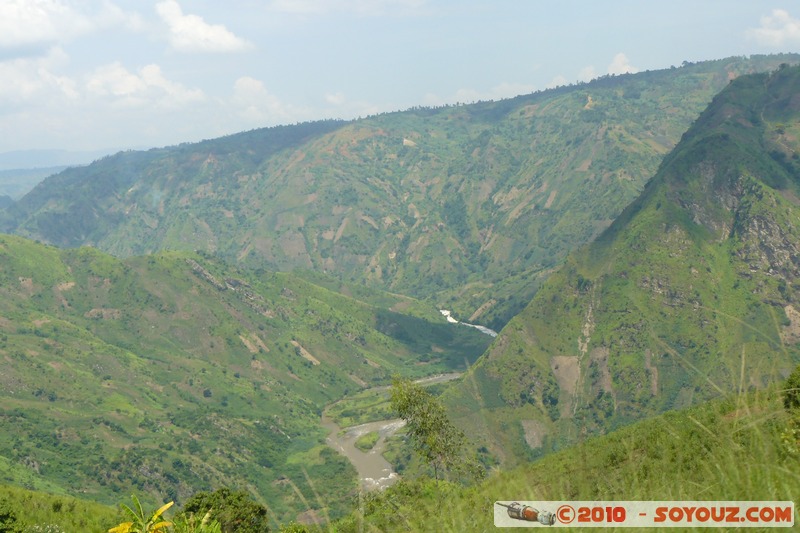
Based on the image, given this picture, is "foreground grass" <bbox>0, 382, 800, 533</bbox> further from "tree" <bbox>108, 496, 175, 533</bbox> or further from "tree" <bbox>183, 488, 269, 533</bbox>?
"tree" <bbox>183, 488, 269, 533</bbox>

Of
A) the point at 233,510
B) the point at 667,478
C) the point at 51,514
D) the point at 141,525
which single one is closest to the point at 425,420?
the point at 233,510

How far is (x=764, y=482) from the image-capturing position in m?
5.07

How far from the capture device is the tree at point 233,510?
57.7 meters

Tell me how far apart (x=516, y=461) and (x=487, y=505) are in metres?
0.48

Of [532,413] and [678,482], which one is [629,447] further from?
[532,413]

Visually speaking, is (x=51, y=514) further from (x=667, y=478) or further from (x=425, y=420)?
(x=667, y=478)

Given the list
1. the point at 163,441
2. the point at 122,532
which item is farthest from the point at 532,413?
the point at 122,532
